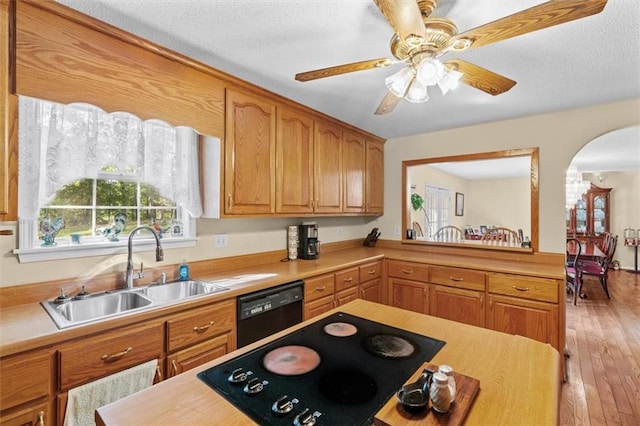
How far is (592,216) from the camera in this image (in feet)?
23.5

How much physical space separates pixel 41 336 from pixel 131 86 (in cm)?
124

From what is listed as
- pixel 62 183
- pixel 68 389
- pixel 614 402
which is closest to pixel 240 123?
pixel 62 183

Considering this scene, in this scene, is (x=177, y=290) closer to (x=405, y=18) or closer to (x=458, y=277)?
(x=405, y=18)

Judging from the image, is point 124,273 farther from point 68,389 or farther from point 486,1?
point 486,1

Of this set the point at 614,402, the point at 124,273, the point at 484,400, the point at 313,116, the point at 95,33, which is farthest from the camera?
the point at 313,116

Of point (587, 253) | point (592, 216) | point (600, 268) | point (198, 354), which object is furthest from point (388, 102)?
point (592, 216)

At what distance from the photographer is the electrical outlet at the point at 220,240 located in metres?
2.34

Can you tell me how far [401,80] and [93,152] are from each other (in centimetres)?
165

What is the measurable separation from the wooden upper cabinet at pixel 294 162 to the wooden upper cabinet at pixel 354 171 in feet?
1.84

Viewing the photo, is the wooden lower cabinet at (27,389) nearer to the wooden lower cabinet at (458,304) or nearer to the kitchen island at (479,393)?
the kitchen island at (479,393)

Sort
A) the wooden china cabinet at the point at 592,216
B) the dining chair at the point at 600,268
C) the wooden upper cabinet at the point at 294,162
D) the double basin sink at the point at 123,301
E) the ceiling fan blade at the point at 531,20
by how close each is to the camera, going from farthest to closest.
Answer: the wooden china cabinet at the point at 592,216, the dining chair at the point at 600,268, the wooden upper cabinet at the point at 294,162, the double basin sink at the point at 123,301, the ceiling fan blade at the point at 531,20

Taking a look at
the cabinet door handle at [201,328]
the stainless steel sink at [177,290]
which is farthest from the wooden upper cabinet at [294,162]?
the cabinet door handle at [201,328]

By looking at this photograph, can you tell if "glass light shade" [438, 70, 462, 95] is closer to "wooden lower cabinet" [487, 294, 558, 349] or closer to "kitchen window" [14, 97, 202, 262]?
"kitchen window" [14, 97, 202, 262]

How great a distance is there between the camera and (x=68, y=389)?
121 cm
